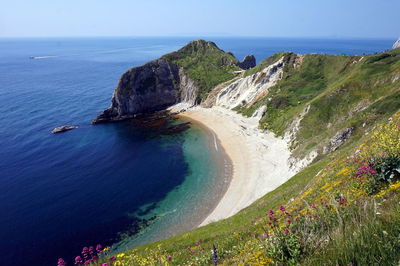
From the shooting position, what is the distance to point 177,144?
7369 cm

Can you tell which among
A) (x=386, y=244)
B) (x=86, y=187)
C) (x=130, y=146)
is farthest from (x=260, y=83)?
(x=386, y=244)

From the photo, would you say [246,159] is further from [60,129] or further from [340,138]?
[60,129]

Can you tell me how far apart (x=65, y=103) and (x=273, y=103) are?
306 ft

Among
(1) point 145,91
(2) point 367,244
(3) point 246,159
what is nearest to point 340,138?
(3) point 246,159

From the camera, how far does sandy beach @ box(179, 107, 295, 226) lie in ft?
149

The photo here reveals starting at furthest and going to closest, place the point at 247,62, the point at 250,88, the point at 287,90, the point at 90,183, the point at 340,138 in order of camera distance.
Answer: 1. the point at 247,62
2. the point at 250,88
3. the point at 287,90
4. the point at 90,183
5. the point at 340,138

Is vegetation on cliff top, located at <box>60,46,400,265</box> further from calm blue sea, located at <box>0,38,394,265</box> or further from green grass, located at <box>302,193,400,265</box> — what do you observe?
calm blue sea, located at <box>0,38,394,265</box>

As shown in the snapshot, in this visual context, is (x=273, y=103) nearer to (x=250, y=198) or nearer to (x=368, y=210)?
(x=250, y=198)

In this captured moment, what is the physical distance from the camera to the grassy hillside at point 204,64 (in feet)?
365

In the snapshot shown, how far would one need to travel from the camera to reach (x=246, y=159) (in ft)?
198

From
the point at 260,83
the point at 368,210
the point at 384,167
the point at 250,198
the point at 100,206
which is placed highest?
the point at 368,210

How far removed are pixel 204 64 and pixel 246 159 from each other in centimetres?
7486

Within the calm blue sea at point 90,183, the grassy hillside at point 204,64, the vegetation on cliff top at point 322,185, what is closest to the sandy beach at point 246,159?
the calm blue sea at point 90,183

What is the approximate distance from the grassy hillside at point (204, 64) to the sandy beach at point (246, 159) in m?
25.0
